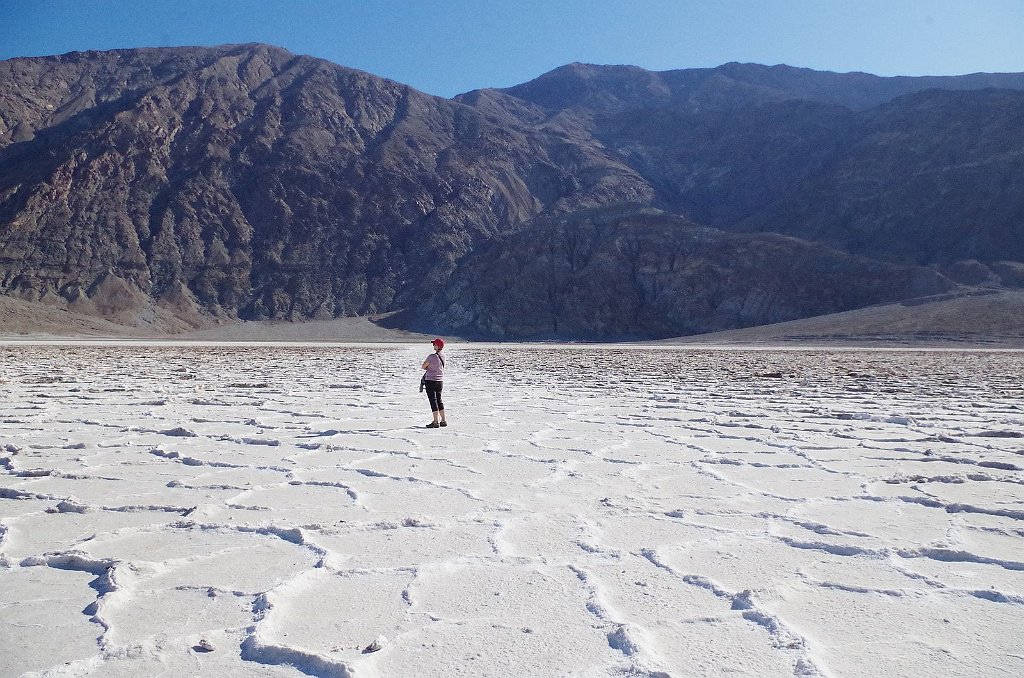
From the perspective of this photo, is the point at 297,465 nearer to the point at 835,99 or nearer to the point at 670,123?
the point at 670,123

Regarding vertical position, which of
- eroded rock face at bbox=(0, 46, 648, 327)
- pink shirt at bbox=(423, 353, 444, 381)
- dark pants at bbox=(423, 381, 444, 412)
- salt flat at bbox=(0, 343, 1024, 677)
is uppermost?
eroded rock face at bbox=(0, 46, 648, 327)

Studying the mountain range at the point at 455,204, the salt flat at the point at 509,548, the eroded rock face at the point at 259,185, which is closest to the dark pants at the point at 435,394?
the salt flat at the point at 509,548

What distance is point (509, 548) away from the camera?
4285 millimetres

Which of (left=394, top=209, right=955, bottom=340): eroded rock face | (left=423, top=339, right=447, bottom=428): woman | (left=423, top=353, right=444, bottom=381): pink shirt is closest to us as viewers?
(left=423, top=339, right=447, bottom=428): woman

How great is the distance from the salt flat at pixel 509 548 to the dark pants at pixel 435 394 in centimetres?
31

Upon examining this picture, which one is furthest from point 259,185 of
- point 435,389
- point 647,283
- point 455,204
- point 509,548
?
point 509,548

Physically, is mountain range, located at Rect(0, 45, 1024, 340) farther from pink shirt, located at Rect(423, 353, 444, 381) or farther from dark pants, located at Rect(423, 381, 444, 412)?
dark pants, located at Rect(423, 381, 444, 412)

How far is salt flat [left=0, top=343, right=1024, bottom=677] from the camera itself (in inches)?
119

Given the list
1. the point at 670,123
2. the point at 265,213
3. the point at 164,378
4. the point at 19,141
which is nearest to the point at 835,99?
the point at 670,123

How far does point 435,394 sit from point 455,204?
77786 millimetres

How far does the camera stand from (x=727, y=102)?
135125 mm

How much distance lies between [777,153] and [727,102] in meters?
36.7

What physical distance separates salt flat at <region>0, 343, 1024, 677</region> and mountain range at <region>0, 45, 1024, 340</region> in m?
53.9

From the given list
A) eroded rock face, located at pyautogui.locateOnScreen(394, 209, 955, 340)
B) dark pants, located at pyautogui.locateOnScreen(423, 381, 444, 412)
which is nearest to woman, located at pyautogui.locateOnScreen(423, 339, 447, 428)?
dark pants, located at pyautogui.locateOnScreen(423, 381, 444, 412)
